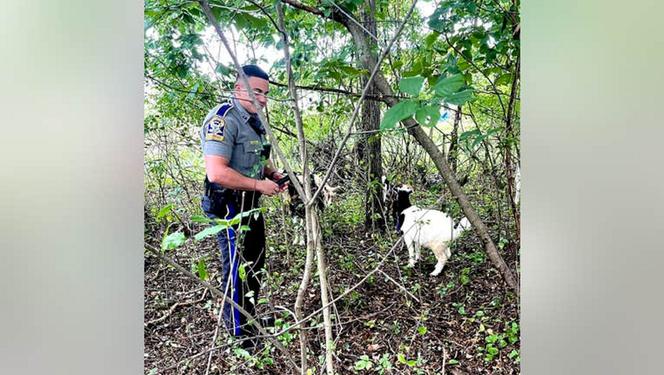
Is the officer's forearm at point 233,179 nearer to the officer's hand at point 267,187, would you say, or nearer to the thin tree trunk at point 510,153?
the officer's hand at point 267,187

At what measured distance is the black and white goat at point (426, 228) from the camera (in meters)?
1.53

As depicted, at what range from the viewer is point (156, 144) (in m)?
1.51

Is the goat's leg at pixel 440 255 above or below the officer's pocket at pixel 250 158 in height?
below

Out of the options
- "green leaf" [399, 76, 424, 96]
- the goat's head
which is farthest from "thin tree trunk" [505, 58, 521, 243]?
"green leaf" [399, 76, 424, 96]

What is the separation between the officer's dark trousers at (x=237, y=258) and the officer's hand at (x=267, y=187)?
7 cm

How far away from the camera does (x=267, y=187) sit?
128 centimetres

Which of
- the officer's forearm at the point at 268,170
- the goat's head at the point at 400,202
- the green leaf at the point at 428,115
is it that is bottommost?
the goat's head at the point at 400,202

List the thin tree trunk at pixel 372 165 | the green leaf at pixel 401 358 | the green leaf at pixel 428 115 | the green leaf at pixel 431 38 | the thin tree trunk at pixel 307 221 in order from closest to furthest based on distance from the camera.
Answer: the green leaf at pixel 428 115 < the thin tree trunk at pixel 307 221 < the green leaf at pixel 431 38 < the green leaf at pixel 401 358 < the thin tree trunk at pixel 372 165

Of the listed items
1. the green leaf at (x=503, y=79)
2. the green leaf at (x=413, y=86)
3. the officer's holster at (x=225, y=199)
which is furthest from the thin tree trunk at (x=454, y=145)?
the green leaf at (x=413, y=86)

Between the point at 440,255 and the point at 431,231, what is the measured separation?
0.32ft
